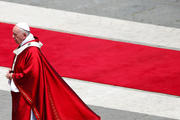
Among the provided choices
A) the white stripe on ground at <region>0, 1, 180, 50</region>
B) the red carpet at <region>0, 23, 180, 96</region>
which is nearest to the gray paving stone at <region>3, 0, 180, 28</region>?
the white stripe on ground at <region>0, 1, 180, 50</region>

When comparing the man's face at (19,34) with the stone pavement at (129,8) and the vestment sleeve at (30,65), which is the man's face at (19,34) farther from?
the stone pavement at (129,8)

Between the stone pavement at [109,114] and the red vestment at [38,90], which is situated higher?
the red vestment at [38,90]

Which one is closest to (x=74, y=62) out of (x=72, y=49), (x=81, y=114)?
(x=72, y=49)

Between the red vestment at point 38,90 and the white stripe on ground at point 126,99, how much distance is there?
1.67 meters

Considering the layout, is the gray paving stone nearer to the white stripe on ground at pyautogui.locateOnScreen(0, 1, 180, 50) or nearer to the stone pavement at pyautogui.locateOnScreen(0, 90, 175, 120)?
the white stripe on ground at pyautogui.locateOnScreen(0, 1, 180, 50)

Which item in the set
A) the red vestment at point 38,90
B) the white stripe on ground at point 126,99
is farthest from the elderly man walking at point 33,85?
the white stripe on ground at point 126,99

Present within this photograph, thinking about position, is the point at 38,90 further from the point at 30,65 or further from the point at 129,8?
the point at 129,8

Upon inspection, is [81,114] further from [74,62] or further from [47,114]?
[74,62]

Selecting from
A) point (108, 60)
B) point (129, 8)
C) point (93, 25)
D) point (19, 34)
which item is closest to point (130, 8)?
point (129, 8)

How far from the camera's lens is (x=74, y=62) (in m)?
10.5

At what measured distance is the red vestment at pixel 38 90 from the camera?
7012 mm

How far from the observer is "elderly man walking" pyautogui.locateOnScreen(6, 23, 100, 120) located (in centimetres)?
702

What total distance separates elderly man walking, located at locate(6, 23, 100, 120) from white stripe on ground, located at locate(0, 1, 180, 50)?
4.68 meters

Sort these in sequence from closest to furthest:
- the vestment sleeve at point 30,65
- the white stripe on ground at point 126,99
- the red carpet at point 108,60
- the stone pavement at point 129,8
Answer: the vestment sleeve at point 30,65 → the white stripe on ground at point 126,99 → the red carpet at point 108,60 → the stone pavement at point 129,8
